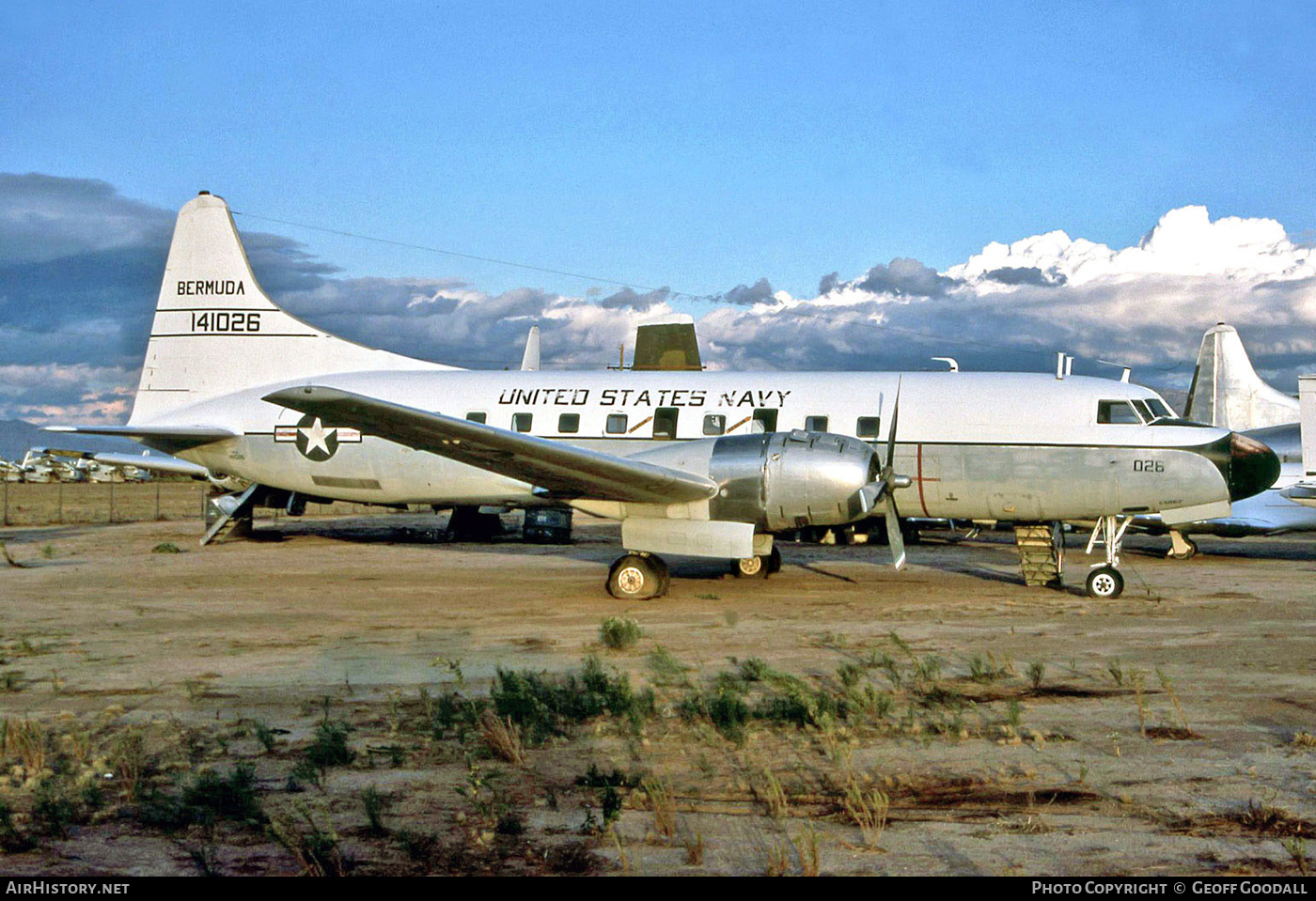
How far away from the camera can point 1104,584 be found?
46.8 feet

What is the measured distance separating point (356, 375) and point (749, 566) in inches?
325

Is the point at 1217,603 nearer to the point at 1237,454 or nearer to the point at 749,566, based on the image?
the point at 1237,454

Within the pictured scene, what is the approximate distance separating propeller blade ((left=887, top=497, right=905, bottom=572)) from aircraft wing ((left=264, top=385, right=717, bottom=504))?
2.38 m

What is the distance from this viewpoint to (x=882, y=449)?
1547cm

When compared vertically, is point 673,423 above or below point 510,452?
above

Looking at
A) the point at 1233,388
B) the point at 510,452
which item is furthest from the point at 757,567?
the point at 1233,388

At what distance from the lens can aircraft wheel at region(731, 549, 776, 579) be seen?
16750 millimetres

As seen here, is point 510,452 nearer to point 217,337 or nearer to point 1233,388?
point 217,337

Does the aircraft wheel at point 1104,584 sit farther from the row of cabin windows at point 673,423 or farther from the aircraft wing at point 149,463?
the aircraft wing at point 149,463

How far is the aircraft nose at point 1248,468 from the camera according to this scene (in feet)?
46.5

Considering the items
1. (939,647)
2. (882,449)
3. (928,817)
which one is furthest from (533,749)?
(882,449)

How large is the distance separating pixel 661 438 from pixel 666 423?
0.83 feet

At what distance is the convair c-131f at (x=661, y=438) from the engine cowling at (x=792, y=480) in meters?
0.03

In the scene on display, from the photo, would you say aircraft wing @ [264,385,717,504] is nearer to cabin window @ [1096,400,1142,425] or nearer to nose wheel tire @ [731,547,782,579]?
nose wheel tire @ [731,547,782,579]
